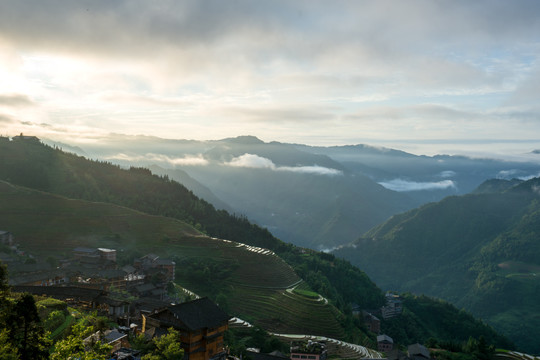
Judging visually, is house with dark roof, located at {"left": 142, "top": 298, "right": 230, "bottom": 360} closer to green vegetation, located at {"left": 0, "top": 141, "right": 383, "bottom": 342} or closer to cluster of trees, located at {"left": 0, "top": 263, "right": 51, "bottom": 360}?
cluster of trees, located at {"left": 0, "top": 263, "right": 51, "bottom": 360}

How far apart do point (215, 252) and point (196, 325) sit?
257ft

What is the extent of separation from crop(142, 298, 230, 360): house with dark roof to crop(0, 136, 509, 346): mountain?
46.0 metres

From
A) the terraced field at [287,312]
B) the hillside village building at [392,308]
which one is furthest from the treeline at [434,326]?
the terraced field at [287,312]

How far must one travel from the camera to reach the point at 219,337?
169 ft

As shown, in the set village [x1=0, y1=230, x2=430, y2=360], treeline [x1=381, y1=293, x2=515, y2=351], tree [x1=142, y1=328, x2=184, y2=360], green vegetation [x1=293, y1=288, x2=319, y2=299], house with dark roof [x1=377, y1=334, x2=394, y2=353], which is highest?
tree [x1=142, y1=328, x2=184, y2=360]

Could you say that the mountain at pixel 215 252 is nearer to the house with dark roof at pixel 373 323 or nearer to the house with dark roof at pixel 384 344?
the house with dark roof at pixel 384 344

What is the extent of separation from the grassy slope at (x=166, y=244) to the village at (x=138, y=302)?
7.57 meters

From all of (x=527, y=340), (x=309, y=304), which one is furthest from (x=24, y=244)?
(x=527, y=340)

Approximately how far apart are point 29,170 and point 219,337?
171925 millimetres

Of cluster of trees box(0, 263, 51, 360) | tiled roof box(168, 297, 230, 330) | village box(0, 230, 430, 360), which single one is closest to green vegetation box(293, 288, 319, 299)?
village box(0, 230, 430, 360)

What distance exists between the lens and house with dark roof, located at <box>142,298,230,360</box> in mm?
47938

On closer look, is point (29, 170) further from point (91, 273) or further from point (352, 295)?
point (352, 295)

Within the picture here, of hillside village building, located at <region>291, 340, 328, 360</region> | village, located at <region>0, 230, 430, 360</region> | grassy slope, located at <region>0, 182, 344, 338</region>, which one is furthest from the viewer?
grassy slope, located at <region>0, 182, 344, 338</region>

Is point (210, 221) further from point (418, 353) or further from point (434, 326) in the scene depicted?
point (418, 353)
